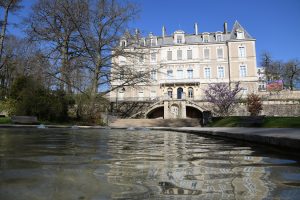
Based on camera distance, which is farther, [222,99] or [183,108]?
[183,108]

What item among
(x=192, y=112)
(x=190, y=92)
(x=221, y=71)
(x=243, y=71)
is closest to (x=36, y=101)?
(x=192, y=112)

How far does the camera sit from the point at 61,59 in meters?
23.3

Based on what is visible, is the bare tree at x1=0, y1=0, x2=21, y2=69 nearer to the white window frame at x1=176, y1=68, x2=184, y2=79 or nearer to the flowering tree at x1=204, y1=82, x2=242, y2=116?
the flowering tree at x1=204, y1=82, x2=242, y2=116

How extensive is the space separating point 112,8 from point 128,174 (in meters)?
23.1

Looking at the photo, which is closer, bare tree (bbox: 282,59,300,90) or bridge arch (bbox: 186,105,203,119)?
bridge arch (bbox: 186,105,203,119)

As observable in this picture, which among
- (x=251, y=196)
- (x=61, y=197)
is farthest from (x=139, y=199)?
(x=251, y=196)

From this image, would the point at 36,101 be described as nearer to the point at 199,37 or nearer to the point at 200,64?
the point at 200,64

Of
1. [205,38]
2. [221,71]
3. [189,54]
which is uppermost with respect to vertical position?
[205,38]

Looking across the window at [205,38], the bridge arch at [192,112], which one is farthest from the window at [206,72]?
the bridge arch at [192,112]

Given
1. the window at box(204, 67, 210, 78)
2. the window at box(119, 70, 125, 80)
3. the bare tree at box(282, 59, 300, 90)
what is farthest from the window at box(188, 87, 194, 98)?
the window at box(119, 70, 125, 80)

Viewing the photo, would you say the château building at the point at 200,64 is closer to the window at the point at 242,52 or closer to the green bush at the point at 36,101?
the window at the point at 242,52

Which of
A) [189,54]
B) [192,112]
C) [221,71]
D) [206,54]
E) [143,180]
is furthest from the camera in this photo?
[189,54]

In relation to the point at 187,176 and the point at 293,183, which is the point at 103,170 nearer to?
the point at 187,176

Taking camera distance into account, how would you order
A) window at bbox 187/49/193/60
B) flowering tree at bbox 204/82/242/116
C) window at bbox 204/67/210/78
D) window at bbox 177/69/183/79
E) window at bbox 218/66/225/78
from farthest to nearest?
window at bbox 187/49/193/60
window at bbox 177/69/183/79
window at bbox 204/67/210/78
window at bbox 218/66/225/78
flowering tree at bbox 204/82/242/116
